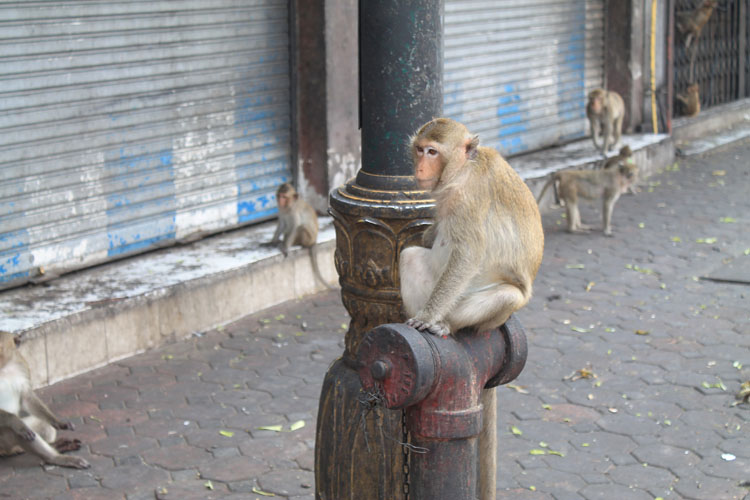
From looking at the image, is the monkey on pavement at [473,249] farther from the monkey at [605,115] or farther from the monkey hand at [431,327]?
the monkey at [605,115]

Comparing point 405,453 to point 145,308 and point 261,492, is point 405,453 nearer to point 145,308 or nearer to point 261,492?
point 261,492

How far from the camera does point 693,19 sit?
1430 cm

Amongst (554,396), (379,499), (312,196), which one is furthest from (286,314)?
(379,499)

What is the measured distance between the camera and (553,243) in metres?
9.37

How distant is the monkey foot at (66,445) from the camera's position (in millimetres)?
5305

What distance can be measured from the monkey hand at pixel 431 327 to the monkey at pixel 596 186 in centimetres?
630

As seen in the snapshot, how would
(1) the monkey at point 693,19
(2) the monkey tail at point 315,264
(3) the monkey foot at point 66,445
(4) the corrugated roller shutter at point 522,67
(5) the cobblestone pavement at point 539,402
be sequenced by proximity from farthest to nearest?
(1) the monkey at point 693,19, (4) the corrugated roller shutter at point 522,67, (2) the monkey tail at point 315,264, (3) the monkey foot at point 66,445, (5) the cobblestone pavement at point 539,402

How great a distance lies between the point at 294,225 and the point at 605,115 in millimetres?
5383

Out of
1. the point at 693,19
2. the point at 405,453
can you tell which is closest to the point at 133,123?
the point at 405,453

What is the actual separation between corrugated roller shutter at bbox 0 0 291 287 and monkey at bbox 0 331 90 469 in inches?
65.9

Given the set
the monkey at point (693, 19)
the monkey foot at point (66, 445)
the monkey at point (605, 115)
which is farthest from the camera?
the monkey at point (693, 19)

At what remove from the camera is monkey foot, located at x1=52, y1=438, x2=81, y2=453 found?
5305 millimetres

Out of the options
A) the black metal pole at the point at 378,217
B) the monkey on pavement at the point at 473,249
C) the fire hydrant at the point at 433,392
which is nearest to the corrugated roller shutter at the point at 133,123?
the black metal pole at the point at 378,217

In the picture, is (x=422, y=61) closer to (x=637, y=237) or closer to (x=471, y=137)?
(x=471, y=137)
